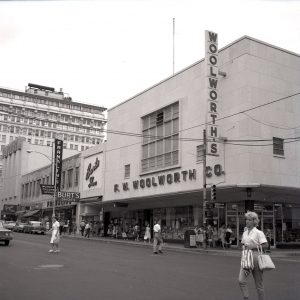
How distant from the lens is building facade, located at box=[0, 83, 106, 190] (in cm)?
12350

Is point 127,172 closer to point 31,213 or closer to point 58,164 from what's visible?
point 58,164

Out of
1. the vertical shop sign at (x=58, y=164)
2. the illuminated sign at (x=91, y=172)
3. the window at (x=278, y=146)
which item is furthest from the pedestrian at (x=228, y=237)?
the vertical shop sign at (x=58, y=164)

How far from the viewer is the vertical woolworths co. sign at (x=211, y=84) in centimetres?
2980

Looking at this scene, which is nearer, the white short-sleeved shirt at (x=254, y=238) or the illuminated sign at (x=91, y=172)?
the white short-sleeved shirt at (x=254, y=238)

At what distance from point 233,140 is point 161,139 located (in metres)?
9.48

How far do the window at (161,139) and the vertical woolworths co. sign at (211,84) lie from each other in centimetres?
617

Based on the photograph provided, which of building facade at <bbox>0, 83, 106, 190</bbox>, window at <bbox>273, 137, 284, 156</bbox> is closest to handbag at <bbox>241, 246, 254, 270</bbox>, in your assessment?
window at <bbox>273, 137, 284, 156</bbox>

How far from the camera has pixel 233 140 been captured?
29609 millimetres

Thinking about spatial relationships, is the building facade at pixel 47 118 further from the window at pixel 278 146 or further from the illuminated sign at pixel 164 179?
the window at pixel 278 146

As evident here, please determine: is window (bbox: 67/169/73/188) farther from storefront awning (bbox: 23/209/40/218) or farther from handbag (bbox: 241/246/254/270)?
handbag (bbox: 241/246/254/270)

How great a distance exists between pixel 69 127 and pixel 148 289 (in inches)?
4895

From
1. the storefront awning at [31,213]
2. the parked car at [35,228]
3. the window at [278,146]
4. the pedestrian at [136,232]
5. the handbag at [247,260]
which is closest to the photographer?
the handbag at [247,260]

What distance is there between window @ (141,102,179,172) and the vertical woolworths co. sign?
6174 mm

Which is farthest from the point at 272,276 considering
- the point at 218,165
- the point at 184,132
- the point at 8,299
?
the point at 184,132
